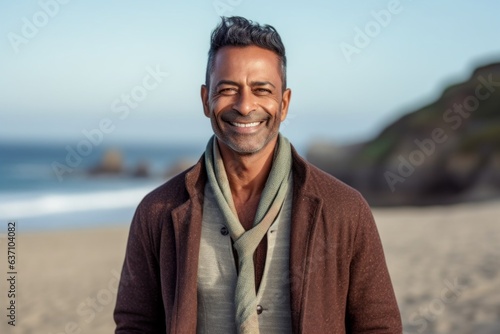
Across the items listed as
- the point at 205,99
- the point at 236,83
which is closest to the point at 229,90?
the point at 236,83

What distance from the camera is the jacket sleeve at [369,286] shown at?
2.24m

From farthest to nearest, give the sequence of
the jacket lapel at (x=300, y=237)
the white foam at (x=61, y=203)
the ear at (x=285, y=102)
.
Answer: the white foam at (x=61, y=203), the ear at (x=285, y=102), the jacket lapel at (x=300, y=237)

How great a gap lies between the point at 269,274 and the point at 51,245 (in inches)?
544

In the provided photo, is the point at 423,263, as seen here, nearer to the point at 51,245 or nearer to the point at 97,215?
the point at 51,245

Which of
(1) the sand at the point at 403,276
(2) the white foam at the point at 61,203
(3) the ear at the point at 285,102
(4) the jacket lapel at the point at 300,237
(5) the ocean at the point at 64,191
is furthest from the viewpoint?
(2) the white foam at the point at 61,203

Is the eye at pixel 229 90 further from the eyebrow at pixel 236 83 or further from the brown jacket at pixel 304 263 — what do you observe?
the brown jacket at pixel 304 263

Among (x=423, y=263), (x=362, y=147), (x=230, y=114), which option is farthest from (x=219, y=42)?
(x=362, y=147)

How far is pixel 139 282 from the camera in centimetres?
237

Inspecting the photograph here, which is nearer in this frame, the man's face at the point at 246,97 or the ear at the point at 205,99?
the man's face at the point at 246,97

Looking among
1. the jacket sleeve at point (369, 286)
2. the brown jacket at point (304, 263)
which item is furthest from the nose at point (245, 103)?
the jacket sleeve at point (369, 286)

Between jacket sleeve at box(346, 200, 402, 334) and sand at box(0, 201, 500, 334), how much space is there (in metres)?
4.57

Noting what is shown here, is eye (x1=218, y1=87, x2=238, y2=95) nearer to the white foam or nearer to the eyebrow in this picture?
the eyebrow

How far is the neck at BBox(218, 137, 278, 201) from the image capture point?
234cm

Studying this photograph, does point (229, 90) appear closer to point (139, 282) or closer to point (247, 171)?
point (247, 171)
